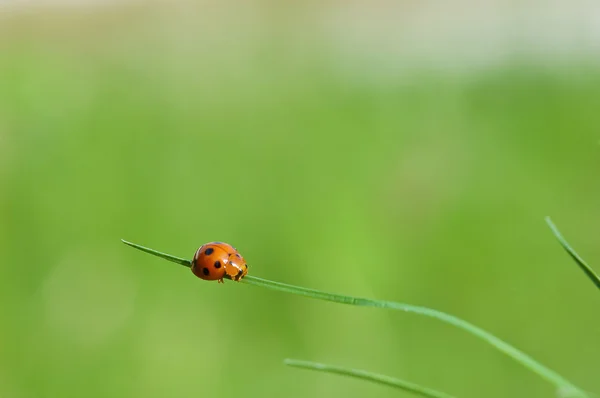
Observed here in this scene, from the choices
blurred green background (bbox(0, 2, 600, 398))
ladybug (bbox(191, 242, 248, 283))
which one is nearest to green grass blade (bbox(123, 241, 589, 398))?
ladybug (bbox(191, 242, 248, 283))

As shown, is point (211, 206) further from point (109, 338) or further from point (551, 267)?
point (551, 267)

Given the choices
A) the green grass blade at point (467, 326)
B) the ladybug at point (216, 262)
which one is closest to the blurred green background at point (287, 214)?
the ladybug at point (216, 262)

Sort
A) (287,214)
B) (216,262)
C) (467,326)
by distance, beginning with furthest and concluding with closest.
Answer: (287,214) → (216,262) → (467,326)

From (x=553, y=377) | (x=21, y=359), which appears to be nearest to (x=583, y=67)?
(x=21, y=359)

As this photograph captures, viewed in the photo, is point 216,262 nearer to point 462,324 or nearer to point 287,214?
point 462,324

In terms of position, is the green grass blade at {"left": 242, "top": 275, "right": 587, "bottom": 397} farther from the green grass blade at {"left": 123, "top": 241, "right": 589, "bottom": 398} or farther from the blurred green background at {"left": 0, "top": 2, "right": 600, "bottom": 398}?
the blurred green background at {"left": 0, "top": 2, "right": 600, "bottom": 398}

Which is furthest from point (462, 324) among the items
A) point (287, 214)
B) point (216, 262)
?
point (287, 214)

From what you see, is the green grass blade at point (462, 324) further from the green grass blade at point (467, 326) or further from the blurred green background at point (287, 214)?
the blurred green background at point (287, 214)
